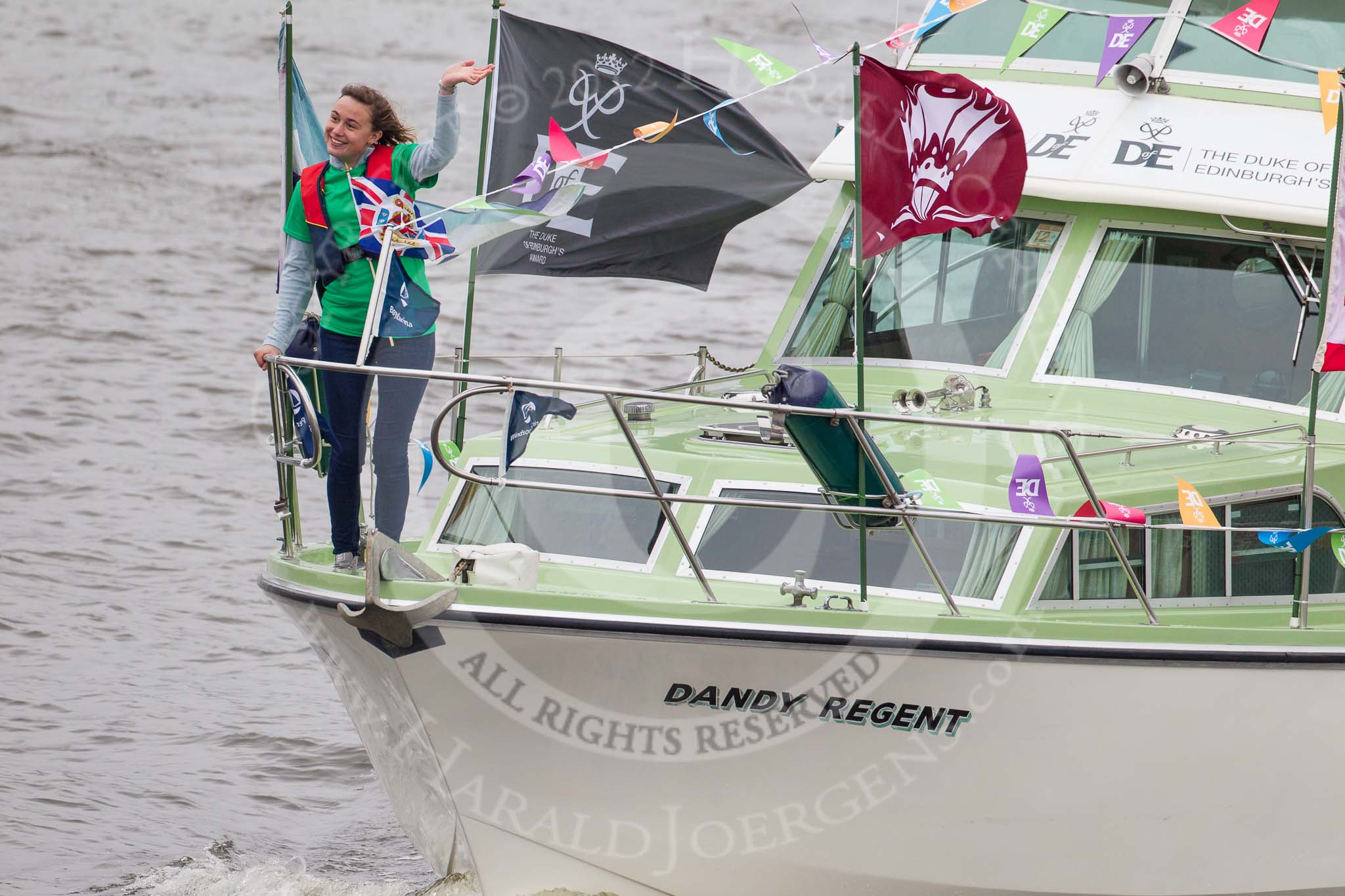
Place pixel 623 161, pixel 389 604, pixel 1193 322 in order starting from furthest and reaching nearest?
1. pixel 623 161
2. pixel 1193 322
3. pixel 389 604

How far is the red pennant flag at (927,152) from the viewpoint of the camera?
5.84 meters

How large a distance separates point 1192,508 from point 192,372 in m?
11.0

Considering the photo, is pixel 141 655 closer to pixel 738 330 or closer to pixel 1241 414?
pixel 1241 414

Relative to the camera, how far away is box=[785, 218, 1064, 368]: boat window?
23.4ft

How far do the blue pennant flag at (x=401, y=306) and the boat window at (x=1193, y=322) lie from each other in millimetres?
2513

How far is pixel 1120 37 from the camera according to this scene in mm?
7336

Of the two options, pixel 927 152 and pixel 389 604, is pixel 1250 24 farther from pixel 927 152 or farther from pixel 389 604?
pixel 389 604

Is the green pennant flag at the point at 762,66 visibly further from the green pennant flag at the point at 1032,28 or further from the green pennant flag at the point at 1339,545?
the green pennant flag at the point at 1339,545

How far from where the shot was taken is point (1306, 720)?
5906 mm

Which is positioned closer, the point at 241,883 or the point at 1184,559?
the point at 1184,559

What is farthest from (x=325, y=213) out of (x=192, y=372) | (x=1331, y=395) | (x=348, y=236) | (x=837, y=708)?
(x=192, y=372)

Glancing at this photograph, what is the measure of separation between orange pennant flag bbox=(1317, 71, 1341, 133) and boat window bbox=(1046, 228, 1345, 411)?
634 millimetres

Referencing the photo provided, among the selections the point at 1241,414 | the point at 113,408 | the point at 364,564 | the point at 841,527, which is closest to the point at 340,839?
the point at 364,564

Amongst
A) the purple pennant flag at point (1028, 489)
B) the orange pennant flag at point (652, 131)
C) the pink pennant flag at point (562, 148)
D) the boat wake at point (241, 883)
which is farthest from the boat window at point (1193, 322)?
the boat wake at point (241, 883)
